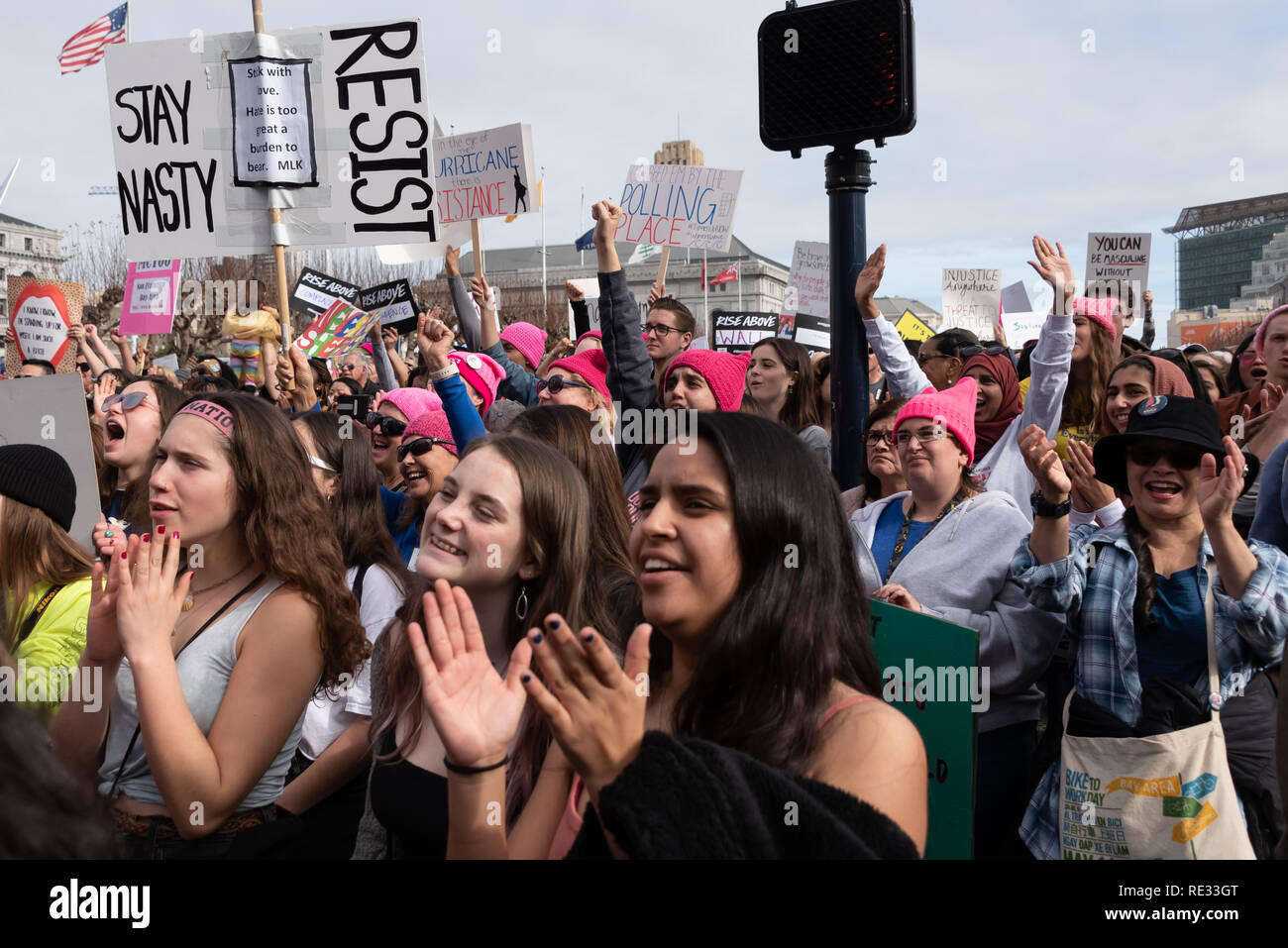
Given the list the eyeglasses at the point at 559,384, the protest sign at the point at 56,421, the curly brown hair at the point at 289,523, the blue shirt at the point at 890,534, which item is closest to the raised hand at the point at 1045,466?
the blue shirt at the point at 890,534

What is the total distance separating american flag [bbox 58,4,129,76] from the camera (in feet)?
41.8

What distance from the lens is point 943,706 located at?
2566mm

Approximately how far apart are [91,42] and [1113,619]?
13669 mm

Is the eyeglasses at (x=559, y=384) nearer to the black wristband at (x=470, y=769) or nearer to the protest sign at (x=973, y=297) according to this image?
the black wristband at (x=470, y=769)

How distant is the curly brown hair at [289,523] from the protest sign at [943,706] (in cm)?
142

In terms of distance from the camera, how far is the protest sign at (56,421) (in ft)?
13.4

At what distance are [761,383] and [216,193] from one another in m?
3.72

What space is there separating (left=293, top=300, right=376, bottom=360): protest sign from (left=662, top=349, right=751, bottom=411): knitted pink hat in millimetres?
4544

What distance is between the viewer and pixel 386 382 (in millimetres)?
9602

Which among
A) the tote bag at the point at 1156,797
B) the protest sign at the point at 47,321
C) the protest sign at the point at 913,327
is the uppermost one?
the protest sign at the point at 47,321

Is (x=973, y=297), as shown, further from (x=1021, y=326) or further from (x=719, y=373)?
(x=719, y=373)

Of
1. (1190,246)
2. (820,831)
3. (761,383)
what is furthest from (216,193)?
(1190,246)

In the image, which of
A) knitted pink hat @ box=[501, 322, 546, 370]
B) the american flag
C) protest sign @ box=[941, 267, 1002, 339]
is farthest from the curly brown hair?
the american flag

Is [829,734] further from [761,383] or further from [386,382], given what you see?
[386,382]
